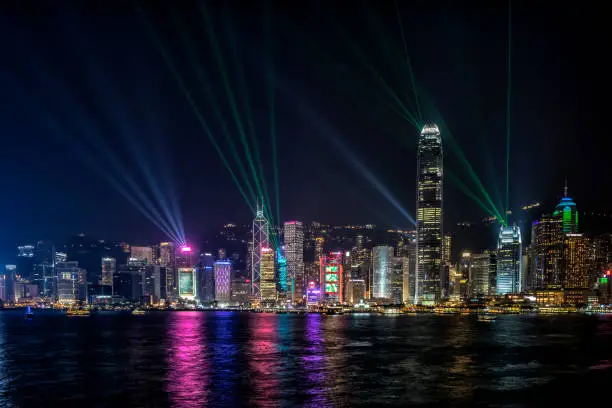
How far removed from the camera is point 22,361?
6481 cm

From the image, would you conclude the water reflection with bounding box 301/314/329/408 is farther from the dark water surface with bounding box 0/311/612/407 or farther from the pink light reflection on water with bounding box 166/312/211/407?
the pink light reflection on water with bounding box 166/312/211/407

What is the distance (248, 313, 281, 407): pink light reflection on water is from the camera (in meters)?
43.5

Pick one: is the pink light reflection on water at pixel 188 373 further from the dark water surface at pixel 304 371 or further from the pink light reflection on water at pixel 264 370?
the pink light reflection on water at pixel 264 370

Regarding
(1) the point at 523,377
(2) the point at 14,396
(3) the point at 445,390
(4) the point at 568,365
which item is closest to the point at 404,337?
(4) the point at 568,365

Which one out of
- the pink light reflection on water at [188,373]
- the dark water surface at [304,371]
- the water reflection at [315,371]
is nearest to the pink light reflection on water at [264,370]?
the dark water surface at [304,371]

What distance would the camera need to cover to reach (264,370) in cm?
5650

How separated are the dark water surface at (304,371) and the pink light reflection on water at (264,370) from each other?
0.10 metres

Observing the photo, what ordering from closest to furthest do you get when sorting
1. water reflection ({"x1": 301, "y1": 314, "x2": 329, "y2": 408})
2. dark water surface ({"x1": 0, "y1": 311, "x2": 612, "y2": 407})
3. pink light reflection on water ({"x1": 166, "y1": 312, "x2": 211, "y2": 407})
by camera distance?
water reflection ({"x1": 301, "y1": 314, "x2": 329, "y2": 408}) → pink light reflection on water ({"x1": 166, "y1": 312, "x2": 211, "y2": 407}) → dark water surface ({"x1": 0, "y1": 311, "x2": 612, "y2": 407})

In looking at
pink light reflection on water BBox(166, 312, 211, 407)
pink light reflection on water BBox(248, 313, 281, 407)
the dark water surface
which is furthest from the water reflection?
pink light reflection on water BBox(166, 312, 211, 407)

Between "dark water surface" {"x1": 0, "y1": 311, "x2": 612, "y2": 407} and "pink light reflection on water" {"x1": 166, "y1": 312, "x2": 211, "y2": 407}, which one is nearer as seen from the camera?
"pink light reflection on water" {"x1": 166, "y1": 312, "x2": 211, "y2": 407}

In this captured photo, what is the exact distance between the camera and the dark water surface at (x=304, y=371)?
44.0m

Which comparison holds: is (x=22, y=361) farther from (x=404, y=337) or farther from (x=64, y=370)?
(x=404, y=337)

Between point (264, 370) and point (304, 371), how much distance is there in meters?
3.82

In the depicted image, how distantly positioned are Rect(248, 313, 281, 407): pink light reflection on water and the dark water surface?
0.10m
